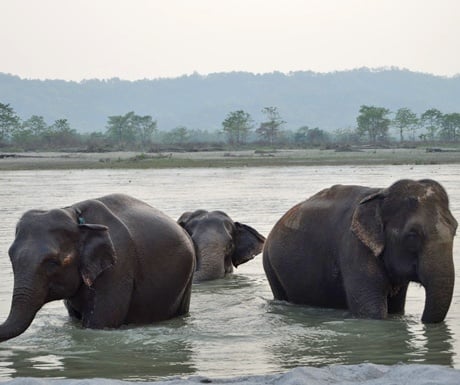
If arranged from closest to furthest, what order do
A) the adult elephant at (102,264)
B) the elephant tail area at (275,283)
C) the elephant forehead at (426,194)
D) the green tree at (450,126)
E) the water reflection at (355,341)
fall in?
the water reflection at (355,341)
the adult elephant at (102,264)
the elephant forehead at (426,194)
the elephant tail area at (275,283)
the green tree at (450,126)

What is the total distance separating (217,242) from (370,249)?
4.00 metres

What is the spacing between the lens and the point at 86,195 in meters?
31.4

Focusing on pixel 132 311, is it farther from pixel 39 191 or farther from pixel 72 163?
pixel 72 163

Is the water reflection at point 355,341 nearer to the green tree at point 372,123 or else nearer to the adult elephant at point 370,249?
the adult elephant at point 370,249

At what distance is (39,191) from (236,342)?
82.2ft

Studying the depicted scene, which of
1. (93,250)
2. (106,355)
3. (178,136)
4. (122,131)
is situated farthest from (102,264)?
(178,136)

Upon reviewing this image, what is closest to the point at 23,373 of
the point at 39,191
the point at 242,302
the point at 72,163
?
the point at 242,302

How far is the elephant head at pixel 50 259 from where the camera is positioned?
8.91 metres

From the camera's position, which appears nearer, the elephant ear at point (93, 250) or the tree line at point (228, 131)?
the elephant ear at point (93, 250)

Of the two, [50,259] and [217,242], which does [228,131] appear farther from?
[50,259]

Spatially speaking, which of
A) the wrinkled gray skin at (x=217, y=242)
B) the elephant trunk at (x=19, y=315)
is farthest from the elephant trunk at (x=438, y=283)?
the wrinkled gray skin at (x=217, y=242)

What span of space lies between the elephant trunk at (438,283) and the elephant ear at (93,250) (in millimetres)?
2976

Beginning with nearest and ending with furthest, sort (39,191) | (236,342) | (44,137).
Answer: (236,342) → (39,191) → (44,137)

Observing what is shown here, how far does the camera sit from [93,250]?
9461 millimetres
